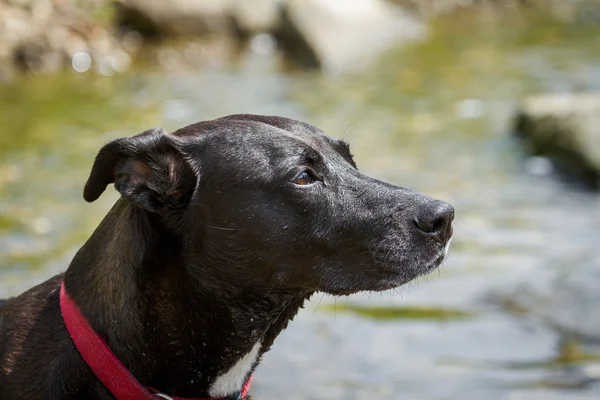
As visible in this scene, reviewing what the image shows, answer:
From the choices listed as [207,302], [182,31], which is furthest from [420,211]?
[182,31]

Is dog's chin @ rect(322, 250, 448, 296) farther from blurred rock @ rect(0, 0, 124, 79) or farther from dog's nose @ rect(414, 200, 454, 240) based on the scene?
blurred rock @ rect(0, 0, 124, 79)

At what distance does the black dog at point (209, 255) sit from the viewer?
3.31 meters

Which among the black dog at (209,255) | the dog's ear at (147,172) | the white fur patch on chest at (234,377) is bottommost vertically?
the white fur patch on chest at (234,377)

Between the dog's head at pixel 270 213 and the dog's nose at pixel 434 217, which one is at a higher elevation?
the dog's head at pixel 270 213

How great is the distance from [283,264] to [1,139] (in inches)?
285

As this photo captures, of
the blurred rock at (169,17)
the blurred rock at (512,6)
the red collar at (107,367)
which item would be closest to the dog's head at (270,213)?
the red collar at (107,367)

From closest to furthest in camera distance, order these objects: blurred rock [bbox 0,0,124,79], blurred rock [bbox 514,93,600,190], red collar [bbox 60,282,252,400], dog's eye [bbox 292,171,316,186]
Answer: red collar [bbox 60,282,252,400], dog's eye [bbox 292,171,316,186], blurred rock [bbox 514,93,600,190], blurred rock [bbox 0,0,124,79]

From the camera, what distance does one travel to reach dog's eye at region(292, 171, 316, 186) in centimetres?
345

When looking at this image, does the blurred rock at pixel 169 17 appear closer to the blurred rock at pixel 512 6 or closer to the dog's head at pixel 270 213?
the blurred rock at pixel 512 6

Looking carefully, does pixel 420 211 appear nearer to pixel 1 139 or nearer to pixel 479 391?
pixel 479 391

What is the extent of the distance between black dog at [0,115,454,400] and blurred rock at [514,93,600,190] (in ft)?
20.7

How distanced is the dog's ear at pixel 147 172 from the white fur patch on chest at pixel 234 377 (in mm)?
598

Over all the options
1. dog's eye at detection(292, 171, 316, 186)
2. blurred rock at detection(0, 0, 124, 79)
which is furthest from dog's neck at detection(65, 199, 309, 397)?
blurred rock at detection(0, 0, 124, 79)

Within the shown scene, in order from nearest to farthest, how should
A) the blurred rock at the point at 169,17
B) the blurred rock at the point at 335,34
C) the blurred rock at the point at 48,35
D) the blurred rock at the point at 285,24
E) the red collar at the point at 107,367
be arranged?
the red collar at the point at 107,367, the blurred rock at the point at 48,35, the blurred rock at the point at 335,34, the blurred rock at the point at 285,24, the blurred rock at the point at 169,17
